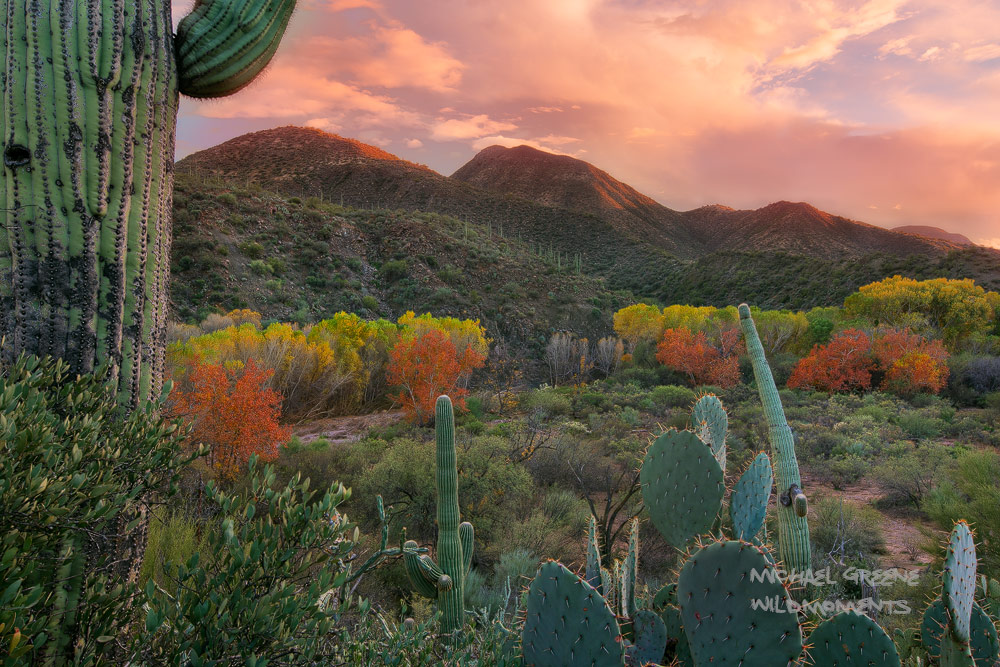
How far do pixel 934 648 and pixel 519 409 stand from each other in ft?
37.4

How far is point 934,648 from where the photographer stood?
2027 mm

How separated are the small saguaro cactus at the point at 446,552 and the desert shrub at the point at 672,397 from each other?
10.5 m

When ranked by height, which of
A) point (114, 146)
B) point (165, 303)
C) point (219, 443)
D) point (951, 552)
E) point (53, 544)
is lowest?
point (219, 443)

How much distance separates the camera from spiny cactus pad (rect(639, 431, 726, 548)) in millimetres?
2566

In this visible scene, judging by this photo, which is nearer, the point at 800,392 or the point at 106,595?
the point at 106,595

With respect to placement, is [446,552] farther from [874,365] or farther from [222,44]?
[874,365]

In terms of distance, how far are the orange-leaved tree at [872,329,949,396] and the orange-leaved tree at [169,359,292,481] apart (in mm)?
15152

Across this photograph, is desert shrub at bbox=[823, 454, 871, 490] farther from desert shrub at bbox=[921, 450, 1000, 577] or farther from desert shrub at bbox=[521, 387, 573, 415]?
desert shrub at bbox=[521, 387, 573, 415]

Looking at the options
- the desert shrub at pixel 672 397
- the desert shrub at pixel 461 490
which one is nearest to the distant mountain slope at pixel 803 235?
the desert shrub at pixel 672 397

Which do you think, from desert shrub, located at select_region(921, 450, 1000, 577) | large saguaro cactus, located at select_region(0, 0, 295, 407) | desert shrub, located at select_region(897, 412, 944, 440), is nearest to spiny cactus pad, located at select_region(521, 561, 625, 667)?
large saguaro cactus, located at select_region(0, 0, 295, 407)

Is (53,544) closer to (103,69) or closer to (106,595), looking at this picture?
(106,595)

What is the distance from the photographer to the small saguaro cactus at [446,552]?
3.13m

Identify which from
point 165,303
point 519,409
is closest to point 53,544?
point 165,303

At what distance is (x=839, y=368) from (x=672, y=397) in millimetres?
5264
